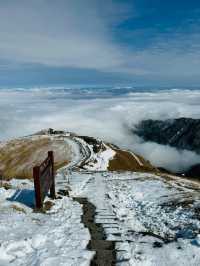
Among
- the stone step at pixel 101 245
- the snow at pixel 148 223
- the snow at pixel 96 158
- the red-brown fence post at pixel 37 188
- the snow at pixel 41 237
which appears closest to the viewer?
the snow at pixel 41 237

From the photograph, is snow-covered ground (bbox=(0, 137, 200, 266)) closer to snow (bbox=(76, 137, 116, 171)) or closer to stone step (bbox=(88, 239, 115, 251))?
stone step (bbox=(88, 239, 115, 251))

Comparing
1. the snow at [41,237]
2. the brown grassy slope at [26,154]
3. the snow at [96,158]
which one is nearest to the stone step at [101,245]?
the snow at [41,237]

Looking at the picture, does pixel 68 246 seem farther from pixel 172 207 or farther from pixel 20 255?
pixel 172 207

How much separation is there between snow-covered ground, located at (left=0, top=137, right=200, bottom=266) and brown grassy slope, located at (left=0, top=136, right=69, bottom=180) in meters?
58.3

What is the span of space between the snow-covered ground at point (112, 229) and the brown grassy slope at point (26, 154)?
5833 cm

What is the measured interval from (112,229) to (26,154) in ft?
297

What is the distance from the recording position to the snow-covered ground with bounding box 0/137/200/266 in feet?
41.7

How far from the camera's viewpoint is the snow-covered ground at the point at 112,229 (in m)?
12.7

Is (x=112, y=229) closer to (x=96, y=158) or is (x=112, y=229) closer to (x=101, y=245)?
(x=101, y=245)

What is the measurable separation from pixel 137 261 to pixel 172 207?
8316 millimetres

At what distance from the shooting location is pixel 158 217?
18906 millimetres

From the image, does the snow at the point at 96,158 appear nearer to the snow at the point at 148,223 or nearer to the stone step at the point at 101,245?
the snow at the point at 148,223

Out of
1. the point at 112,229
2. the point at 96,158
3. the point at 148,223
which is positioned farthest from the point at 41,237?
the point at 96,158

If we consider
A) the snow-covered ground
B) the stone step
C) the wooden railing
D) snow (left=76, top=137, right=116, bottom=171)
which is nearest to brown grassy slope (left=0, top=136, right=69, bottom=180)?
snow (left=76, top=137, right=116, bottom=171)
